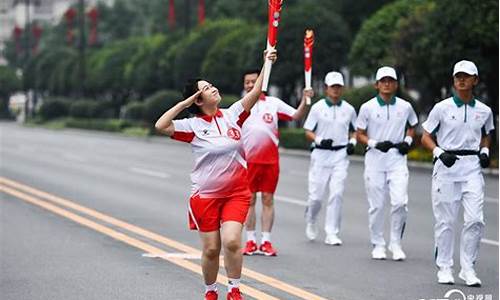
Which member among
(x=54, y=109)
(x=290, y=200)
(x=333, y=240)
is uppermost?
(x=333, y=240)

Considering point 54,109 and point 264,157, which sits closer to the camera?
point 264,157

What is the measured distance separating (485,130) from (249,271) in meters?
2.43

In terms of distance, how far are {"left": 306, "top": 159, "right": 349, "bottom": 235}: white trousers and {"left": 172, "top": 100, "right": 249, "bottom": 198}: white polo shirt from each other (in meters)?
4.50

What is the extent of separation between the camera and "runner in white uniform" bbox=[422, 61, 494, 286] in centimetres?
1017

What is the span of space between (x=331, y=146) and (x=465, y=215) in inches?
120

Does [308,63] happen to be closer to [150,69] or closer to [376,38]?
[376,38]

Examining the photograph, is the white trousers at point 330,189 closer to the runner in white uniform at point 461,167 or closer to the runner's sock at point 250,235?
the runner's sock at point 250,235

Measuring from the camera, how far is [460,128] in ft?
33.6

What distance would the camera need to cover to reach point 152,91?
64750 mm

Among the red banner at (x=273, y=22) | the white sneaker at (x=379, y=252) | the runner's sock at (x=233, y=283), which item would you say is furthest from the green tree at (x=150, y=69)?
the runner's sock at (x=233, y=283)

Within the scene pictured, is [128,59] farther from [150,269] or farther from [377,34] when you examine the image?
[150,269]

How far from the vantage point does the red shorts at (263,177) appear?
1216cm

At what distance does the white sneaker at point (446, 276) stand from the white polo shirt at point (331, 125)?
307 centimetres

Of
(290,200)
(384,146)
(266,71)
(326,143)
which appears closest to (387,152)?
(384,146)
